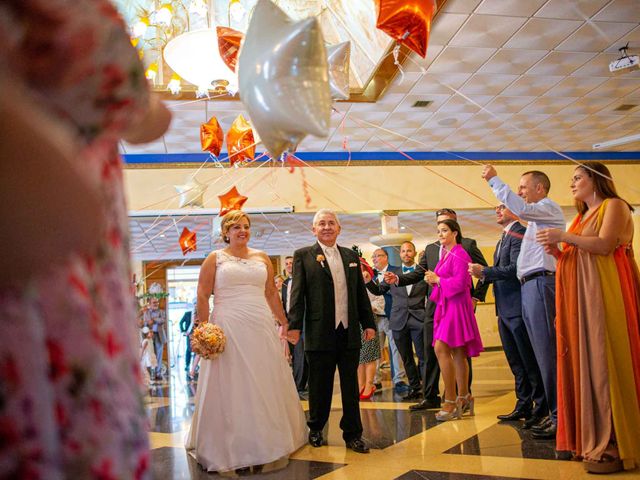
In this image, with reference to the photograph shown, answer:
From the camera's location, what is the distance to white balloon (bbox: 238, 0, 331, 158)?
4.65 ft

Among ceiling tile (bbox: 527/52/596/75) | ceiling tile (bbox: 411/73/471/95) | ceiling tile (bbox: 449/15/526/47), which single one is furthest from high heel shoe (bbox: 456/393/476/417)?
ceiling tile (bbox: 527/52/596/75)

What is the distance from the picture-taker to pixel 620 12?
5.53 metres

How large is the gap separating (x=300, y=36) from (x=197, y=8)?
4.08 meters

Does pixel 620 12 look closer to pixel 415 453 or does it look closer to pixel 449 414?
pixel 449 414

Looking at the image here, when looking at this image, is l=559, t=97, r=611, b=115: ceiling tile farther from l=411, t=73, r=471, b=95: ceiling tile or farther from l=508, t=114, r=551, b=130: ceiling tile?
l=411, t=73, r=471, b=95: ceiling tile

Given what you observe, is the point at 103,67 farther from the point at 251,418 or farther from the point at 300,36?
the point at 251,418

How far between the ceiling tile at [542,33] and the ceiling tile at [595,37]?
11 cm

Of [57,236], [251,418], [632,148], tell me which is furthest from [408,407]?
[632,148]

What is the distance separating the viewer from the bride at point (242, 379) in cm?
Answer: 307

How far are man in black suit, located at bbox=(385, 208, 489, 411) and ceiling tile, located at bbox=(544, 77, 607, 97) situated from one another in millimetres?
3728

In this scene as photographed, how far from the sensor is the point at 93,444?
20.5 inches

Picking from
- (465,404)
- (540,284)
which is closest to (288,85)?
(540,284)

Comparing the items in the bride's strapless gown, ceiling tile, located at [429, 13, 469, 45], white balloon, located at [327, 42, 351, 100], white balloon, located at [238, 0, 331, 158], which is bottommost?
the bride's strapless gown

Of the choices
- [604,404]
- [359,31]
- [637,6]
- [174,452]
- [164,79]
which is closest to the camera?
[604,404]
